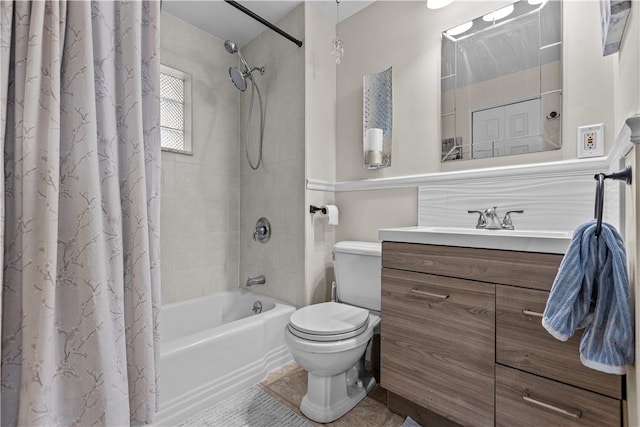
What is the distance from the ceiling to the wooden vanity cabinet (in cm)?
165

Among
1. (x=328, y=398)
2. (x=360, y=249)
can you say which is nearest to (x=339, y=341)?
(x=328, y=398)

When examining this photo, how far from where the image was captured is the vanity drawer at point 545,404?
0.89 metres

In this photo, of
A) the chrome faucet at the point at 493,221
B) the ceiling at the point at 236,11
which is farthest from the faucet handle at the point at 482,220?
the ceiling at the point at 236,11

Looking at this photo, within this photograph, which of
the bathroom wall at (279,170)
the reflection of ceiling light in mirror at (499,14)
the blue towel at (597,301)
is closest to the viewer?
the blue towel at (597,301)

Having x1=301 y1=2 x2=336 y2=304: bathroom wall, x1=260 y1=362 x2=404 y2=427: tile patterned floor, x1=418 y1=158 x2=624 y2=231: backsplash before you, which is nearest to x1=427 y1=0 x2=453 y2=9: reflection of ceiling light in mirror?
x1=301 y1=2 x2=336 y2=304: bathroom wall

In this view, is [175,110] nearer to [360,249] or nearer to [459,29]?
[360,249]

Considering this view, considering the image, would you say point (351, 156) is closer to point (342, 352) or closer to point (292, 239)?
point (292, 239)

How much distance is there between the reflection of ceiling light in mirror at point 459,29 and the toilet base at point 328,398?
1.90 metres

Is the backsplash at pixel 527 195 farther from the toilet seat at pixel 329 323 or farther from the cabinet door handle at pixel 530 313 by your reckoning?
the toilet seat at pixel 329 323

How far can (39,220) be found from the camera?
28.5 inches

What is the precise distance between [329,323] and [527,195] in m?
1.10

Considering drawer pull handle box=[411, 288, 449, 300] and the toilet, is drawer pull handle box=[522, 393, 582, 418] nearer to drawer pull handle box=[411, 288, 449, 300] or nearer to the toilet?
drawer pull handle box=[411, 288, 449, 300]

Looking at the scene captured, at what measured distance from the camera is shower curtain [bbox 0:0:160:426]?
72 cm

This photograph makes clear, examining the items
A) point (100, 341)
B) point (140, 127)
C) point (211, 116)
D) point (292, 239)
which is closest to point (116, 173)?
point (140, 127)
